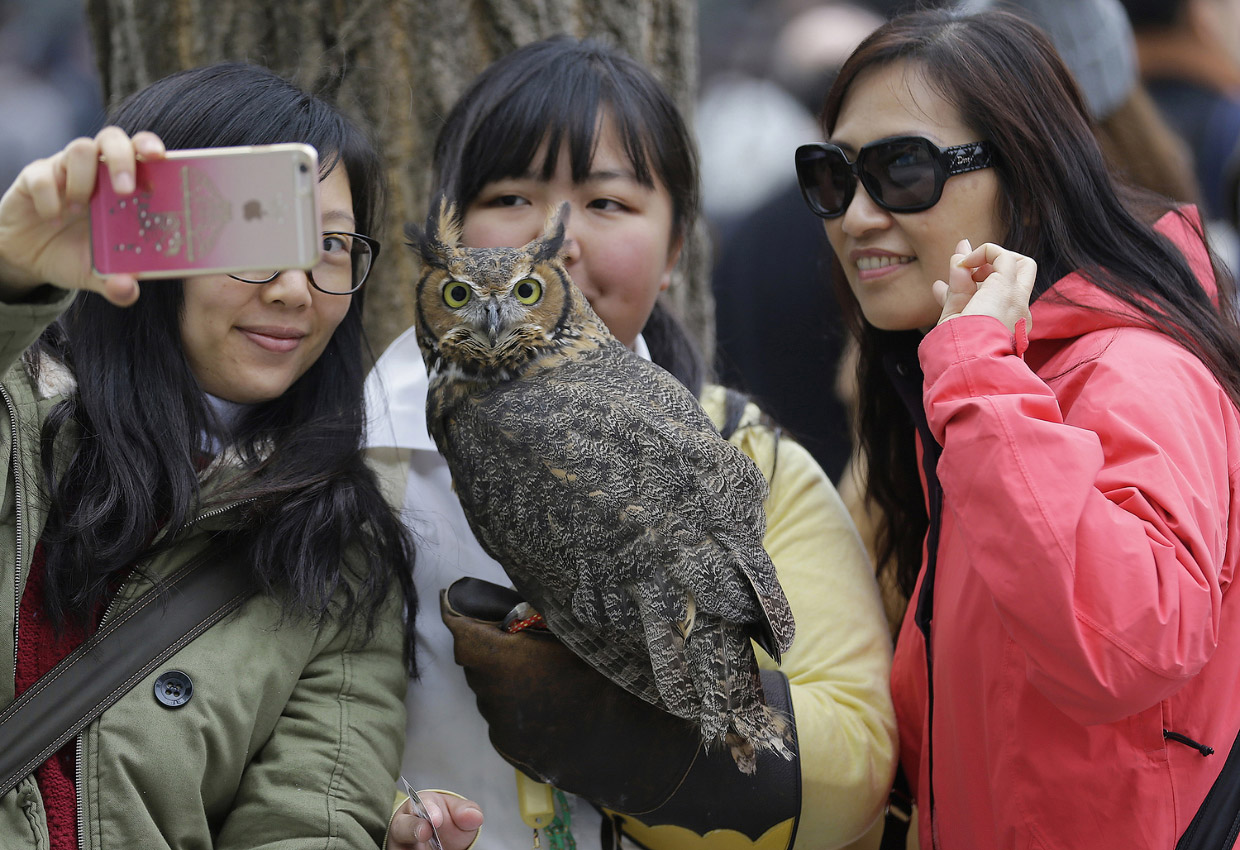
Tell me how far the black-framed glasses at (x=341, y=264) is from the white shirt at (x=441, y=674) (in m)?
0.30

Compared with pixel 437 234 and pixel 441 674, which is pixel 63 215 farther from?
pixel 441 674

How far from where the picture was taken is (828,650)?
2.01 m

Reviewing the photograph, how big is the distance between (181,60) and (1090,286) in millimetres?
2548

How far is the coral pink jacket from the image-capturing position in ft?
4.75

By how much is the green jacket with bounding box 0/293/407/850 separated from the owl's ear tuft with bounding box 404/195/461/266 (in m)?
0.65

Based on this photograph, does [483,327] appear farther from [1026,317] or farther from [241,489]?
[1026,317]

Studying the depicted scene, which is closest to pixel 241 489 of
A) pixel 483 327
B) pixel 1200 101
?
pixel 483 327

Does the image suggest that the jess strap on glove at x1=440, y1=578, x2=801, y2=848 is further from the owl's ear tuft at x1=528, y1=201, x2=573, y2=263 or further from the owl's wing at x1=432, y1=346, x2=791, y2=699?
the owl's ear tuft at x1=528, y1=201, x2=573, y2=263

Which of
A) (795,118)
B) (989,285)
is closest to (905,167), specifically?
(989,285)

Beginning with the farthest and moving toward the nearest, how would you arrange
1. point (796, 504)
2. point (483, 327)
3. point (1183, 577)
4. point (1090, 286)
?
point (796, 504)
point (483, 327)
point (1090, 286)
point (1183, 577)

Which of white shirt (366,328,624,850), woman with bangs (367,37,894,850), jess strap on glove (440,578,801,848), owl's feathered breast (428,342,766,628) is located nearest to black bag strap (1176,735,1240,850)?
woman with bangs (367,37,894,850)

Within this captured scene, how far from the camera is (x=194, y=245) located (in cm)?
135

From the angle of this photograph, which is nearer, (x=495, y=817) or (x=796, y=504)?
(x=495, y=817)

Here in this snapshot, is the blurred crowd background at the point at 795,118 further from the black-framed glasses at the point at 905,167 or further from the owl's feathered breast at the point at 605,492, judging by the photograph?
the owl's feathered breast at the point at 605,492
